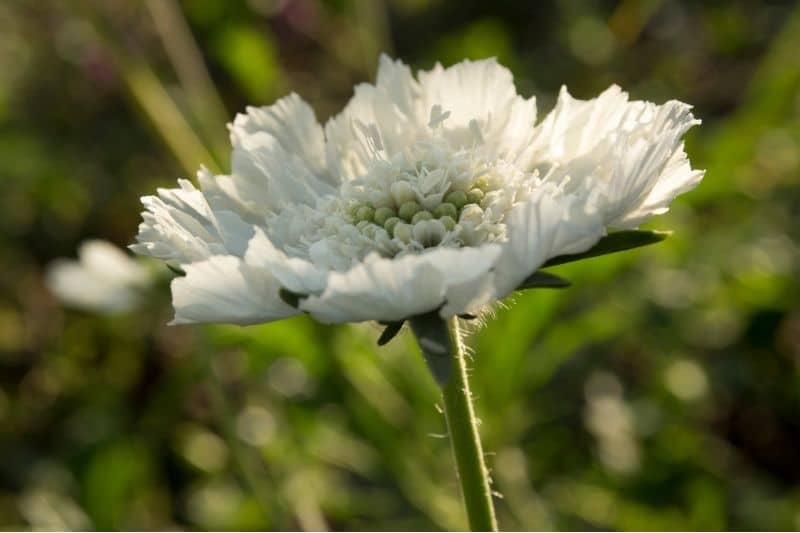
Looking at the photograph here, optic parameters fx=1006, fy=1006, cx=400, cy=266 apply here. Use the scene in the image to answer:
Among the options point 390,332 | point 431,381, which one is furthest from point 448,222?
point 431,381

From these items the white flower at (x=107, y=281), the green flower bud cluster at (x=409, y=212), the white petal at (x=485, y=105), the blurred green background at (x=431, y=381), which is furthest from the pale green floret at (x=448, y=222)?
the white flower at (x=107, y=281)

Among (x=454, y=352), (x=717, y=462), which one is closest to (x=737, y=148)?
(x=717, y=462)

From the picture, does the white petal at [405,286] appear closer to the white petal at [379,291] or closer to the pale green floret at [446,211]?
the white petal at [379,291]

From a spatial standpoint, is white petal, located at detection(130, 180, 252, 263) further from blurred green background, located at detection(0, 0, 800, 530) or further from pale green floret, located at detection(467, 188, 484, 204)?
blurred green background, located at detection(0, 0, 800, 530)

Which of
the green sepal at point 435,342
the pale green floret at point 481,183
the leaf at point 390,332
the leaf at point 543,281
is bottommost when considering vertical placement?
the green sepal at point 435,342

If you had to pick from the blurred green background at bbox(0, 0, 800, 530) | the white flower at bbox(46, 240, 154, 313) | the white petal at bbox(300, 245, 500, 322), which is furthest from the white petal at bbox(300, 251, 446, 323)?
the white flower at bbox(46, 240, 154, 313)

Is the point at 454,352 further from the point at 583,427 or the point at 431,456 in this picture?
the point at 583,427

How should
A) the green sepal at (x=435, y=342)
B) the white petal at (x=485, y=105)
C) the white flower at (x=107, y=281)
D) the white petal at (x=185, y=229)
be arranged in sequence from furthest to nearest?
1. the white flower at (x=107, y=281)
2. the white petal at (x=485, y=105)
3. the white petal at (x=185, y=229)
4. the green sepal at (x=435, y=342)
